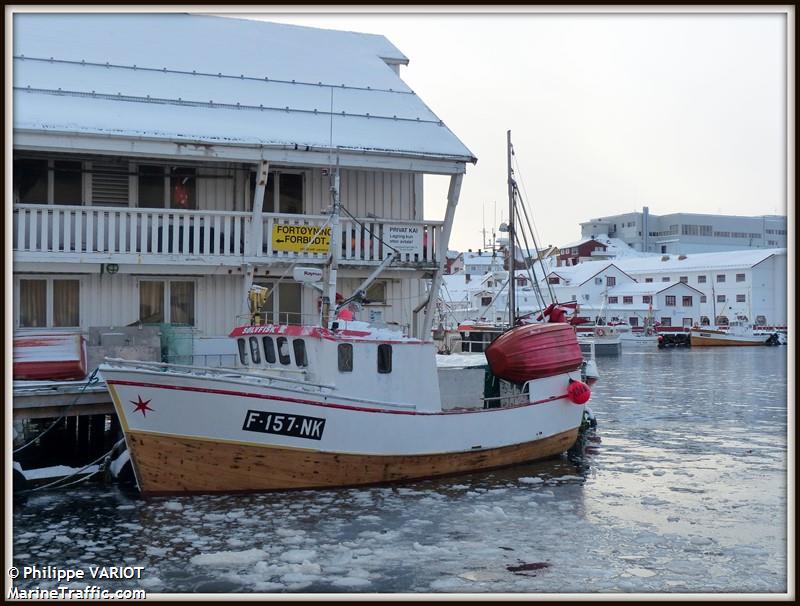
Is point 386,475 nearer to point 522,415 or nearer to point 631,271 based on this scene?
point 522,415

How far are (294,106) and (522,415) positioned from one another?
8949 millimetres

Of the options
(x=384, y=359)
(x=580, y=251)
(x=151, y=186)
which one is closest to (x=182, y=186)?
(x=151, y=186)

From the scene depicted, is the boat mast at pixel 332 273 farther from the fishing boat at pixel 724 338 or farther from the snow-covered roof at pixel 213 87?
the fishing boat at pixel 724 338

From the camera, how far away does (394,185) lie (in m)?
22.0

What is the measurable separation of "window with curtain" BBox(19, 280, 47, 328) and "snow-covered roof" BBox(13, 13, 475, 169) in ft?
11.3

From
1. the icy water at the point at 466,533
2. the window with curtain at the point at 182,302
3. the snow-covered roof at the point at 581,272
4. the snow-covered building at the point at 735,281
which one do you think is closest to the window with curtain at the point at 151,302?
the window with curtain at the point at 182,302

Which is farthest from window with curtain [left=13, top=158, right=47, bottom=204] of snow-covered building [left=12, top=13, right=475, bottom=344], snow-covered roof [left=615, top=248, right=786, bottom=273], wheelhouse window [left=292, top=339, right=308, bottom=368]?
snow-covered roof [left=615, top=248, right=786, bottom=273]

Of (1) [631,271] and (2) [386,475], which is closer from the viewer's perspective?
(2) [386,475]

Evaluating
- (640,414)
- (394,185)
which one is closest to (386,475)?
(394,185)

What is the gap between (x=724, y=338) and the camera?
78125 millimetres

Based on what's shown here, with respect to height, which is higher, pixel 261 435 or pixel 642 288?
pixel 642 288

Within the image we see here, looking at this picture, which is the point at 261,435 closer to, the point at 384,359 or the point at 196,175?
the point at 384,359

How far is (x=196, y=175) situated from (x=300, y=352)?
6159mm

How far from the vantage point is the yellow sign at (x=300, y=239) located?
19609mm
